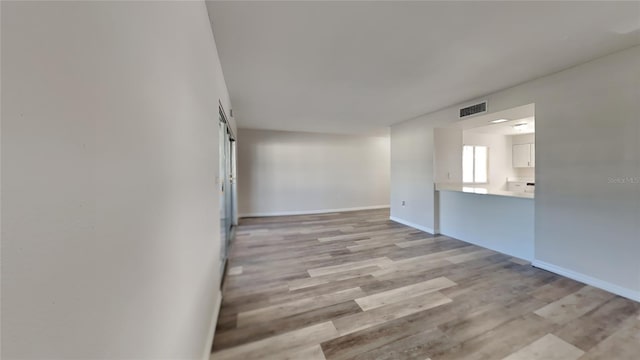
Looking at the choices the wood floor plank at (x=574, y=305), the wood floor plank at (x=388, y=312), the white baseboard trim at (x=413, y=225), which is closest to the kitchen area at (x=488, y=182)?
the white baseboard trim at (x=413, y=225)

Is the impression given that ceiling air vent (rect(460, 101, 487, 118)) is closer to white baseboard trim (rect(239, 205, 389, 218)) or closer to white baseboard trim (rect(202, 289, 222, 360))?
white baseboard trim (rect(239, 205, 389, 218))

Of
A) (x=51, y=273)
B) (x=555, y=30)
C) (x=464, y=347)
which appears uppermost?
(x=555, y=30)

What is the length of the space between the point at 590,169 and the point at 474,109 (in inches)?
60.5

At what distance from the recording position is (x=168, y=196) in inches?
34.7

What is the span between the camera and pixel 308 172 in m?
6.54

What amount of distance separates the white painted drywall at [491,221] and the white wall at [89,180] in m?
4.07

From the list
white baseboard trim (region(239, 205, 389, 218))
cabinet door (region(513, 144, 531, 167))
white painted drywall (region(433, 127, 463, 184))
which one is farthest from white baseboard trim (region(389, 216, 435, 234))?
cabinet door (region(513, 144, 531, 167))

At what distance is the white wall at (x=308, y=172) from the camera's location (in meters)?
6.11

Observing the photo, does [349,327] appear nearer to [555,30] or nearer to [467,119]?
[555,30]

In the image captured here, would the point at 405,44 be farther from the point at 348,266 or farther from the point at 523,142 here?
the point at 523,142

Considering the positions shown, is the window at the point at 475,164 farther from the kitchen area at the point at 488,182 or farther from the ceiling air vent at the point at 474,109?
the ceiling air vent at the point at 474,109

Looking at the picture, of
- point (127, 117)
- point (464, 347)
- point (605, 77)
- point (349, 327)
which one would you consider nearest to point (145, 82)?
point (127, 117)

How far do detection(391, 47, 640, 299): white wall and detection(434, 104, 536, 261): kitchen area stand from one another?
0.28 m

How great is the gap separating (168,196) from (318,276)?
6.98 feet
